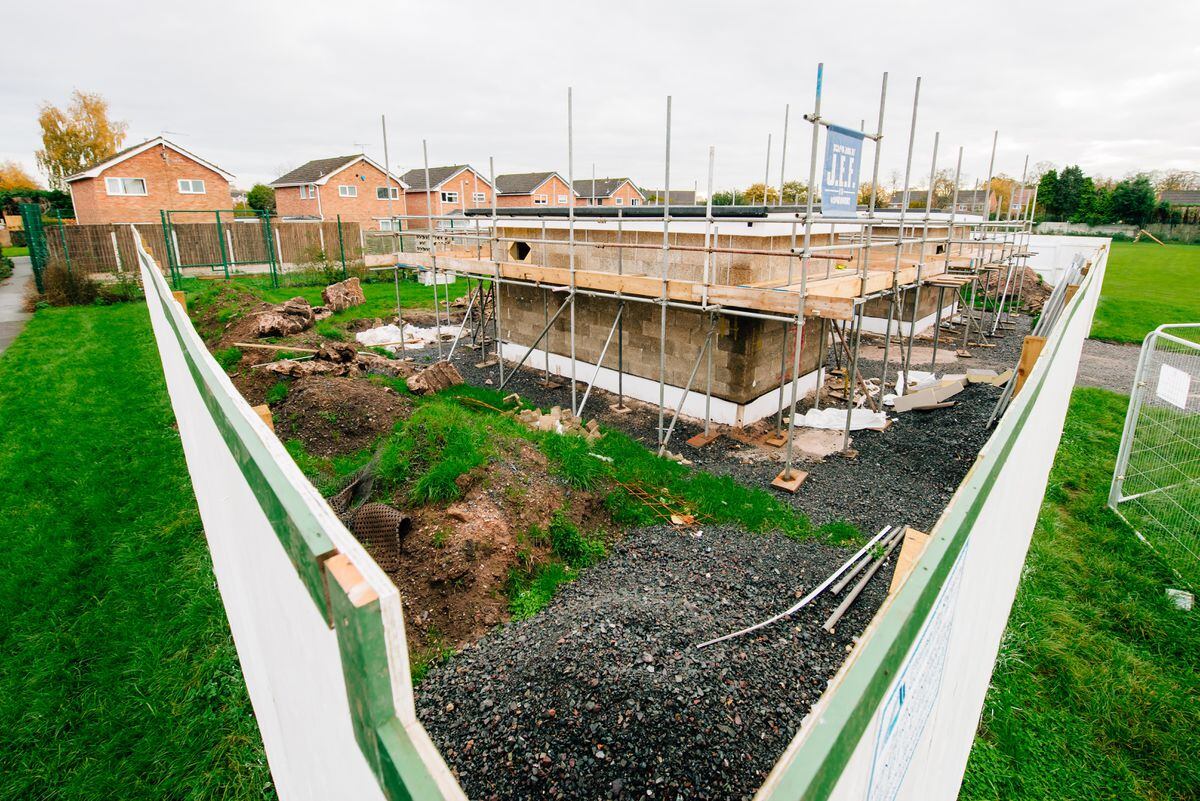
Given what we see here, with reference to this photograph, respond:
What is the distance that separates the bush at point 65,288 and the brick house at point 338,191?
57.1 feet

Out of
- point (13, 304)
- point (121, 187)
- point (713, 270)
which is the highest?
point (121, 187)

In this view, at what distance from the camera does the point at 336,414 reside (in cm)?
953


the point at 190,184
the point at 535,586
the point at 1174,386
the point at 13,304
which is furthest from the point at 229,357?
the point at 190,184

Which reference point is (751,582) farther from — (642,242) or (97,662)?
(642,242)

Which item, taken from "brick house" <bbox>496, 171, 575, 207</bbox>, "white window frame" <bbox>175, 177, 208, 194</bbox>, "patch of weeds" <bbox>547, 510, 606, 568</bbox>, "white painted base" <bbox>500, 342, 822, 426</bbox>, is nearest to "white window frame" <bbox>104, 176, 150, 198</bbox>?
"white window frame" <bbox>175, 177, 208, 194</bbox>

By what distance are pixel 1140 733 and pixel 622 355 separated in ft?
29.4

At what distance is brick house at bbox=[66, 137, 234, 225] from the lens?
2959 cm

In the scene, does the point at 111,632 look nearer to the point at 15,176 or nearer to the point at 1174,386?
the point at 1174,386

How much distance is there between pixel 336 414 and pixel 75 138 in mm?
60910

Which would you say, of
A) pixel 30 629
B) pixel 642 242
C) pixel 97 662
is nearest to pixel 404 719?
pixel 97 662

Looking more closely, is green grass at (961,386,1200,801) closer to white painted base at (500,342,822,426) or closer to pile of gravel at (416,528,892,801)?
pile of gravel at (416,528,892,801)

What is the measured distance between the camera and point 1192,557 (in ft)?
20.0

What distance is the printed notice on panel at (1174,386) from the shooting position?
236 inches

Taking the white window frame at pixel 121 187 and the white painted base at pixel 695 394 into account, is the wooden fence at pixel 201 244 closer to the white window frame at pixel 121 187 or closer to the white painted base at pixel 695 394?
the white window frame at pixel 121 187
